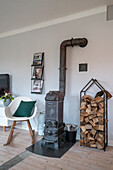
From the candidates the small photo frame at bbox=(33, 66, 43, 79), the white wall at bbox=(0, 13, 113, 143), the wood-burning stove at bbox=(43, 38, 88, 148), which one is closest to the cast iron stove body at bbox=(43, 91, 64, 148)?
the wood-burning stove at bbox=(43, 38, 88, 148)

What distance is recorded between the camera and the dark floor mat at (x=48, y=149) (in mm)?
2213

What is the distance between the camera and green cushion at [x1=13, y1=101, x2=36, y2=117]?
2935 millimetres

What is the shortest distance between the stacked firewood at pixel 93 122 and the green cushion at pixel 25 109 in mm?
1097

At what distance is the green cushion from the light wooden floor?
0.57 metres

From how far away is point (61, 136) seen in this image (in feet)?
8.39

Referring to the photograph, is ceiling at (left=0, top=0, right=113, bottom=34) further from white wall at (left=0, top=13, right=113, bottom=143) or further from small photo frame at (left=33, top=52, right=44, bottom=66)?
small photo frame at (left=33, top=52, right=44, bottom=66)

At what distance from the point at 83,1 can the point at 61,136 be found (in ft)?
7.87

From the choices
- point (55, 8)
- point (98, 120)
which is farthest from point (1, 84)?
point (98, 120)

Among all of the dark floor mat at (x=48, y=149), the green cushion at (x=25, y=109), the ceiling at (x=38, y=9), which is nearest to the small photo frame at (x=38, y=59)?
the ceiling at (x=38, y=9)

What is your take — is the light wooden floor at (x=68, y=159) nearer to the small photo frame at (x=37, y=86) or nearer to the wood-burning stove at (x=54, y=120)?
the wood-burning stove at (x=54, y=120)

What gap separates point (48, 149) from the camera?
238 cm

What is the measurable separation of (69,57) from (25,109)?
1.43 metres

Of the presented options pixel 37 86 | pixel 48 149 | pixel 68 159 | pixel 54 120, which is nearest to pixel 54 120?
pixel 54 120

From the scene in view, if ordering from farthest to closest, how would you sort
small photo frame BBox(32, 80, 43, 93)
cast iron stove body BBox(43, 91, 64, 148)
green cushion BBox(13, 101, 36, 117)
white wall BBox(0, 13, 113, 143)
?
1. small photo frame BBox(32, 80, 43, 93)
2. green cushion BBox(13, 101, 36, 117)
3. white wall BBox(0, 13, 113, 143)
4. cast iron stove body BBox(43, 91, 64, 148)
